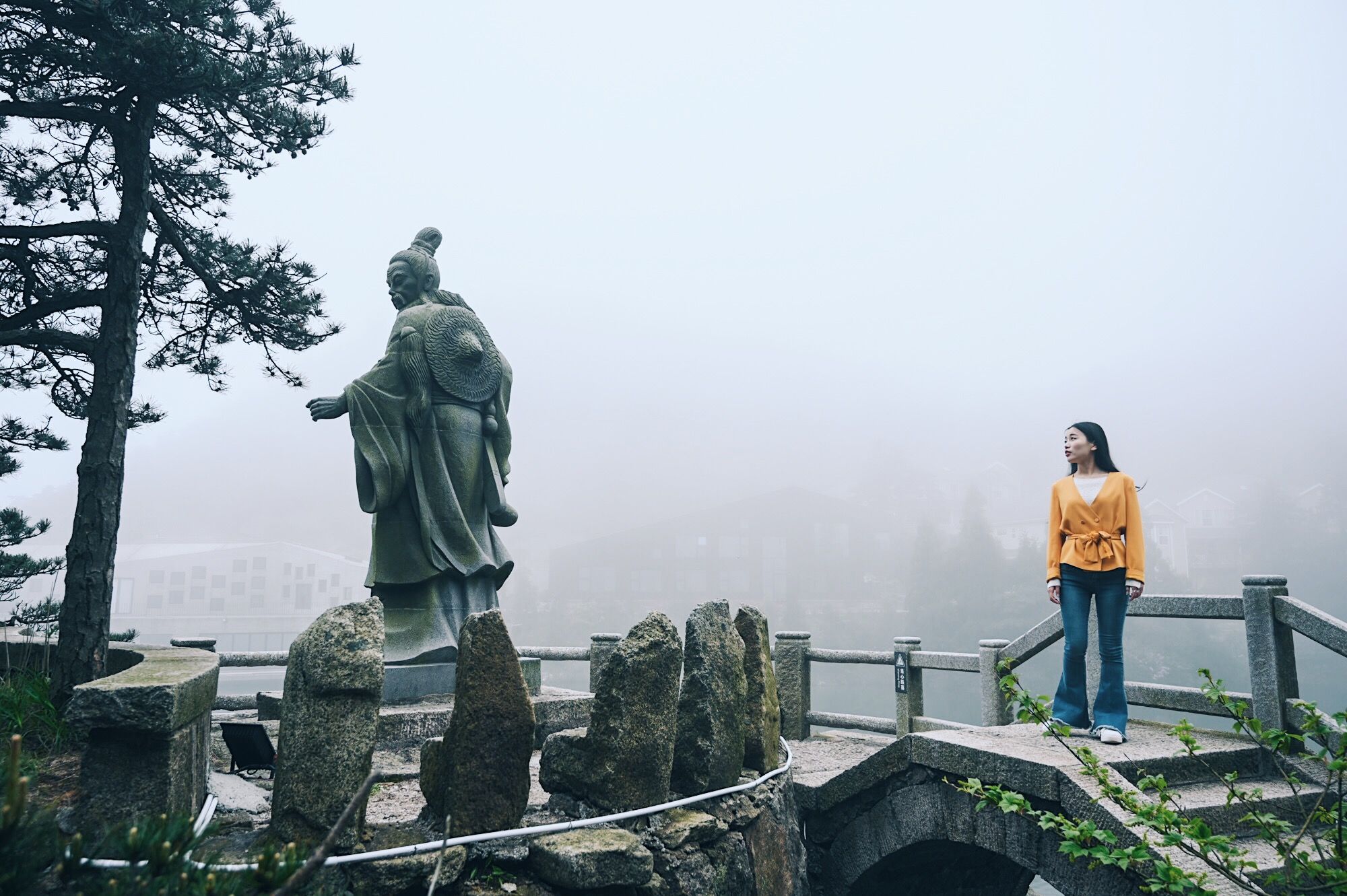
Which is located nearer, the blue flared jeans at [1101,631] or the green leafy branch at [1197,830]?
the green leafy branch at [1197,830]

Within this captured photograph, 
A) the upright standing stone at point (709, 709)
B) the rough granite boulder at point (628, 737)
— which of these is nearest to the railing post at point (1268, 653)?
the upright standing stone at point (709, 709)

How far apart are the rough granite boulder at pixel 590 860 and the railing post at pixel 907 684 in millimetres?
5394

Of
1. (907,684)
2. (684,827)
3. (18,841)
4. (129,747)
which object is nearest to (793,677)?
(907,684)

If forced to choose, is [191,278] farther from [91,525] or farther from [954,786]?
[954,786]

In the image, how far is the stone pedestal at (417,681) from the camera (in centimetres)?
605

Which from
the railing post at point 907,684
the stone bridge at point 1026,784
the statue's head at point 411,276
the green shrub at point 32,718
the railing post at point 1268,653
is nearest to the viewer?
the green shrub at point 32,718

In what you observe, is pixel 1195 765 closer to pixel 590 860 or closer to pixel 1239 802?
pixel 1239 802

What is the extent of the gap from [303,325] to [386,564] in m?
2.33

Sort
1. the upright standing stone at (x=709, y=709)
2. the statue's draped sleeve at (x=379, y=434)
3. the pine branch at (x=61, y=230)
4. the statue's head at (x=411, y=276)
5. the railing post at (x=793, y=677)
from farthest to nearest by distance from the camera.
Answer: the railing post at (x=793, y=677) < the statue's head at (x=411, y=276) < the statue's draped sleeve at (x=379, y=434) < the pine branch at (x=61, y=230) < the upright standing stone at (x=709, y=709)

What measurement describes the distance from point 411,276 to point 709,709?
14.8ft

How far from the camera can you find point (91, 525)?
16.7 feet

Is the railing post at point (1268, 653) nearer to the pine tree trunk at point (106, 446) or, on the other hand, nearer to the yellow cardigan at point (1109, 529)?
the yellow cardigan at point (1109, 529)

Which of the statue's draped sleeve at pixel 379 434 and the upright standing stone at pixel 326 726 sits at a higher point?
the statue's draped sleeve at pixel 379 434

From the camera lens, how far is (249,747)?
4770 mm
